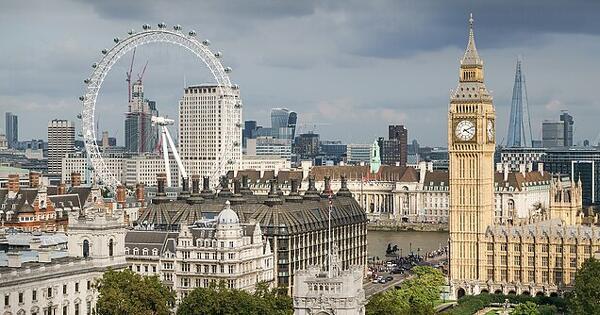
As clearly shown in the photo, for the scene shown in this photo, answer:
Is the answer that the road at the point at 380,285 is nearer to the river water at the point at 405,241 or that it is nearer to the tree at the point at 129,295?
the river water at the point at 405,241

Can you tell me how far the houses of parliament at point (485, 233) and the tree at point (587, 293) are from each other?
12361 millimetres

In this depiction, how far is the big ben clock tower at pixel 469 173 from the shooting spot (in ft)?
335

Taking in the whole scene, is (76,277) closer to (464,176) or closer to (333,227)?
(333,227)

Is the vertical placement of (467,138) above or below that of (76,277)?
above

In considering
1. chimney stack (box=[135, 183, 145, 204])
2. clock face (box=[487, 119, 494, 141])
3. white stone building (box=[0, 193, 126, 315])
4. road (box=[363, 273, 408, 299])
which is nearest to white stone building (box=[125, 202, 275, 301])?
white stone building (box=[0, 193, 126, 315])

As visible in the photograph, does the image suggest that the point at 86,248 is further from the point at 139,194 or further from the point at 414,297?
the point at 139,194

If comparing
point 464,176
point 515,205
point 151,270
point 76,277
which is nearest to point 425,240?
point 515,205

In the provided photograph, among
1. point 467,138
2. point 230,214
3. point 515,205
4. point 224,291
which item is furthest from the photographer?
point 515,205

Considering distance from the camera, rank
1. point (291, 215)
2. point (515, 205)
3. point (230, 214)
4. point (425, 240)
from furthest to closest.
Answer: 1. point (515, 205)
2. point (425, 240)
3. point (291, 215)
4. point (230, 214)

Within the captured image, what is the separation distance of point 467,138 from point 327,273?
47.5 m

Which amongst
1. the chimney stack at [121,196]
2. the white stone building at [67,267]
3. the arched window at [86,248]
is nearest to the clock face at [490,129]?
the white stone building at [67,267]

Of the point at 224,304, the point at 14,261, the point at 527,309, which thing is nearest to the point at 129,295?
the point at 224,304

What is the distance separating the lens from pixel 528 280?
98.8m

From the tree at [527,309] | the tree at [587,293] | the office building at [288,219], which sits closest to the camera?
the tree at [587,293]
